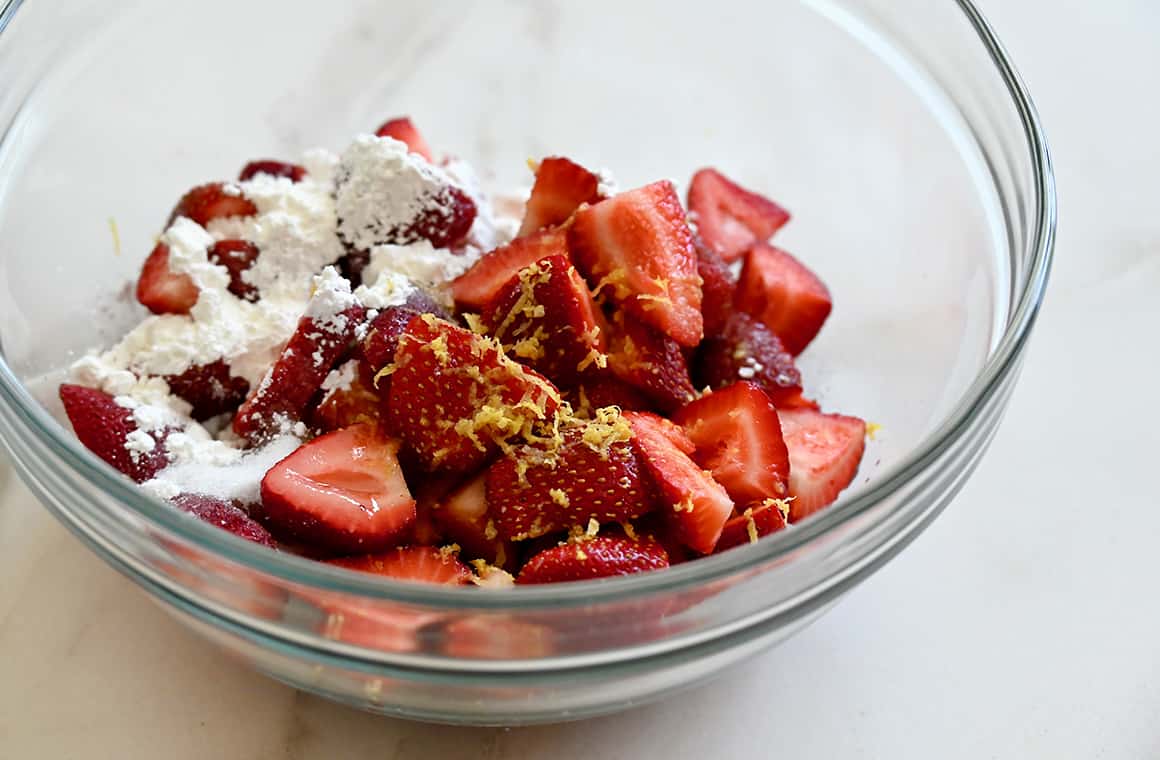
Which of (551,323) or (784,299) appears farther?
(784,299)

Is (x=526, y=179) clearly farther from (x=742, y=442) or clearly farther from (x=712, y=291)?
(x=742, y=442)

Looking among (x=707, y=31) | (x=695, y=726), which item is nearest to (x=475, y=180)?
(x=707, y=31)

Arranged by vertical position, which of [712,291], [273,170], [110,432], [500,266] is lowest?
[110,432]

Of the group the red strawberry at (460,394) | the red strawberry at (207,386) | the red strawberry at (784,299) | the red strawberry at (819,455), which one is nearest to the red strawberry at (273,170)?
the red strawberry at (207,386)

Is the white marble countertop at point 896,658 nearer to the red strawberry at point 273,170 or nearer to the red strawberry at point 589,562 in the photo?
the red strawberry at point 589,562

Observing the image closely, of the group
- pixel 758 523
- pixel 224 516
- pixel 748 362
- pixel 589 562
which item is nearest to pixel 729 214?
pixel 748 362

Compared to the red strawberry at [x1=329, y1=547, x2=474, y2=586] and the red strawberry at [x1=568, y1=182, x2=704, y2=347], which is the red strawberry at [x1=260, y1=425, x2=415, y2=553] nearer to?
the red strawberry at [x1=329, y1=547, x2=474, y2=586]

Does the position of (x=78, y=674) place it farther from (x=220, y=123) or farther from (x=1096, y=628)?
(x=1096, y=628)
